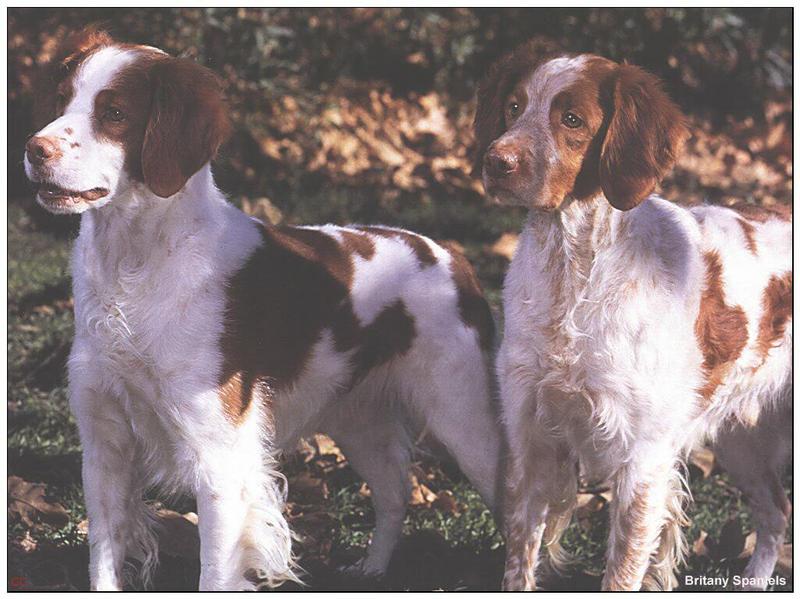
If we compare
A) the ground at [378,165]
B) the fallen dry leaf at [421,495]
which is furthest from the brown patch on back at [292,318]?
the fallen dry leaf at [421,495]

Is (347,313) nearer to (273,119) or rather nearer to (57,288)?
(57,288)

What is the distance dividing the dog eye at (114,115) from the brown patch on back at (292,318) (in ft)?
1.81

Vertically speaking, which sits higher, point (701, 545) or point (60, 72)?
point (60, 72)

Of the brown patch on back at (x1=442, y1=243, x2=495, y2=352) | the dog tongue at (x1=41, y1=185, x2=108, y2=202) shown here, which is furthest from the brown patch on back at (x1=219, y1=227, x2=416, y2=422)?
the dog tongue at (x1=41, y1=185, x2=108, y2=202)

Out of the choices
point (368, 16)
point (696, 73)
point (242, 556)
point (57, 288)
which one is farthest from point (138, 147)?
point (696, 73)

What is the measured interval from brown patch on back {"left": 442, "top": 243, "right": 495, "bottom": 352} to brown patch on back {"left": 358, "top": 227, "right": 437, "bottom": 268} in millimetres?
90

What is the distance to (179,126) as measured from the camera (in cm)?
334

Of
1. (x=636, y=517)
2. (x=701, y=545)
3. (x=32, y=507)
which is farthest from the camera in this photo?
(x=701, y=545)

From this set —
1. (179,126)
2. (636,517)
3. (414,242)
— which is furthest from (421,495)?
(179,126)

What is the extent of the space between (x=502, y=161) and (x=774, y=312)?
46.3 inches

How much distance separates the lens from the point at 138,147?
3336 mm

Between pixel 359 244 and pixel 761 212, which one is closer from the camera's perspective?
pixel 359 244

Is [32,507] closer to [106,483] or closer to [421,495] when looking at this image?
[106,483]

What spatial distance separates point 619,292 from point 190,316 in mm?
1225
